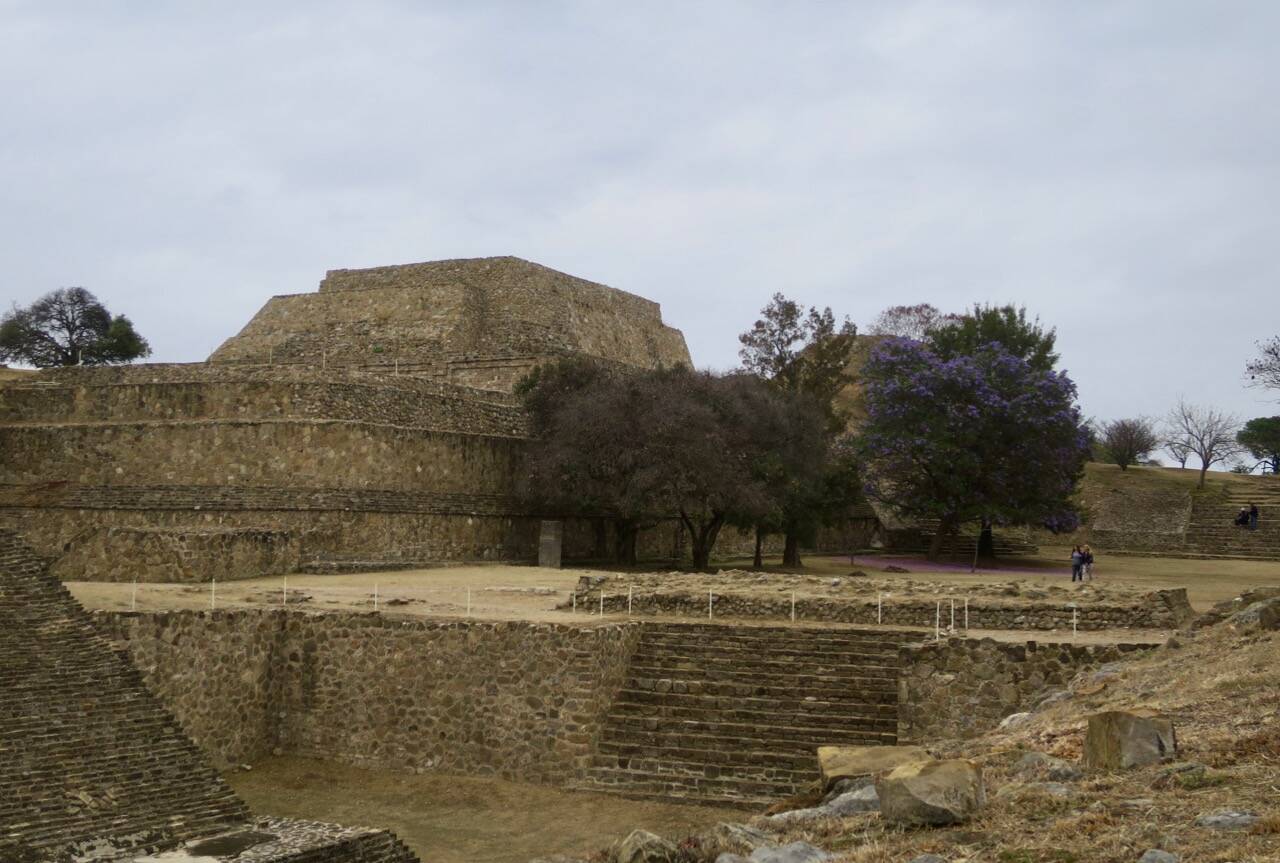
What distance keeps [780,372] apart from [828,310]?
216 centimetres

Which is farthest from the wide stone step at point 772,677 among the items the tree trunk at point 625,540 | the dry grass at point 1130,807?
the tree trunk at point 625,540

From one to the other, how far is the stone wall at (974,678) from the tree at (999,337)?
24.7 meters

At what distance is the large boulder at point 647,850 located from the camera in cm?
646

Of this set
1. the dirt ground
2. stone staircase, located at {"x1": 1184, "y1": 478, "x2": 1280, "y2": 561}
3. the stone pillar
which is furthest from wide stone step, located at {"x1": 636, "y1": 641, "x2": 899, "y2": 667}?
stone staircase, located at {"x1": 1184, "y1": 478, "x2": 1280, "y2": 561}

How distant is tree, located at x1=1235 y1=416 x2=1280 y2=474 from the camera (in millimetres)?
57250

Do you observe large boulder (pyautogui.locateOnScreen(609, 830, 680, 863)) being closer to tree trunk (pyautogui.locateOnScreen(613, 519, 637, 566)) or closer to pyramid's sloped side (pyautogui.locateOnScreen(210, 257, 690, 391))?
tree trunk (pyautogui.locateOnScreen(613, 519, 637, 566))

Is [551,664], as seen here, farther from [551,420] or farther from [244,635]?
[551,420]

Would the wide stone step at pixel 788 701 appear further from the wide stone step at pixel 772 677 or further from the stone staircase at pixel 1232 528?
the stone staircase at pixel 1232 528

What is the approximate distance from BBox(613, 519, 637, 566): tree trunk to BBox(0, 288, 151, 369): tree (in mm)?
25013

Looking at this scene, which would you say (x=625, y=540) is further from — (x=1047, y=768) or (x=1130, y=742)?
(x=1130, y=742)

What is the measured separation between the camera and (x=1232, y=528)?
3838cm

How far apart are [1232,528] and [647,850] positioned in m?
36.4

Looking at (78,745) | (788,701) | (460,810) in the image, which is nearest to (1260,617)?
(788,701)

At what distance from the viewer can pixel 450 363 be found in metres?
→ 34.7
